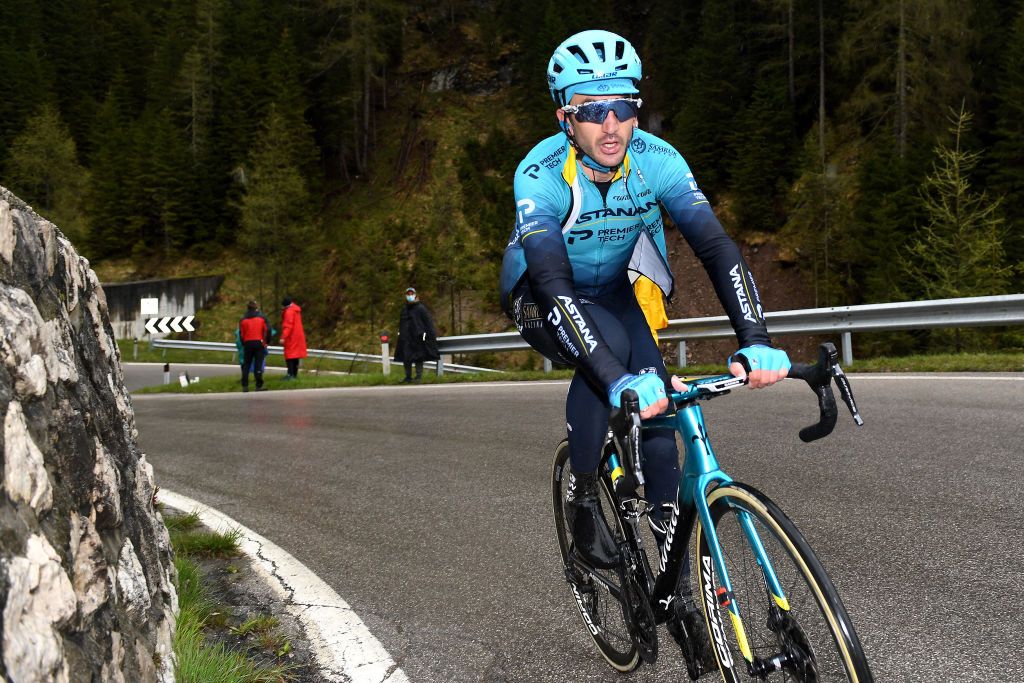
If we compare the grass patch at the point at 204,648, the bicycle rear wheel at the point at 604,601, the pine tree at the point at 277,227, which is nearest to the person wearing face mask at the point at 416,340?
the grass patch at the point at 204,648

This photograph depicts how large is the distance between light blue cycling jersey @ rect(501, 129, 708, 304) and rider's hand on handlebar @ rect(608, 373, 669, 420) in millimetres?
924

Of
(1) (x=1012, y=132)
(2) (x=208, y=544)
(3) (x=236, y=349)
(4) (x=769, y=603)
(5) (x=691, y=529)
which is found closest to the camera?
(4) (x=769, y=603)

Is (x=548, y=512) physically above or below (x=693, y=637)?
below

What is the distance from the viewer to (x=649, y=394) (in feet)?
8.45

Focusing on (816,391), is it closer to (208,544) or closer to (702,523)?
(702,523)

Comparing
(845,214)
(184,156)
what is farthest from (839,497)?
(184,156)

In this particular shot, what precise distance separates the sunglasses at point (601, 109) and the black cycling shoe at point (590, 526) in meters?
1.41

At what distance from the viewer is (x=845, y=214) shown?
116 feet

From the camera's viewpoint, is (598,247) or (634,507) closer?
(634,507)

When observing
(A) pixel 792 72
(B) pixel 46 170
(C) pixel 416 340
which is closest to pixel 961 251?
(C) pixel 416 340

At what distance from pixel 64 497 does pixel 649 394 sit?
5.36ft

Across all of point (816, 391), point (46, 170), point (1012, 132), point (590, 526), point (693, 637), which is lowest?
point (693, 637)

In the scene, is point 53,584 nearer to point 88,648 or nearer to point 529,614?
point 88,648

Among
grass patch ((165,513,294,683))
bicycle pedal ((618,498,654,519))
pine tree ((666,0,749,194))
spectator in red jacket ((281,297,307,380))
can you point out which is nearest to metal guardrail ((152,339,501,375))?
spectator in red jacket ((281,297,307,380))
